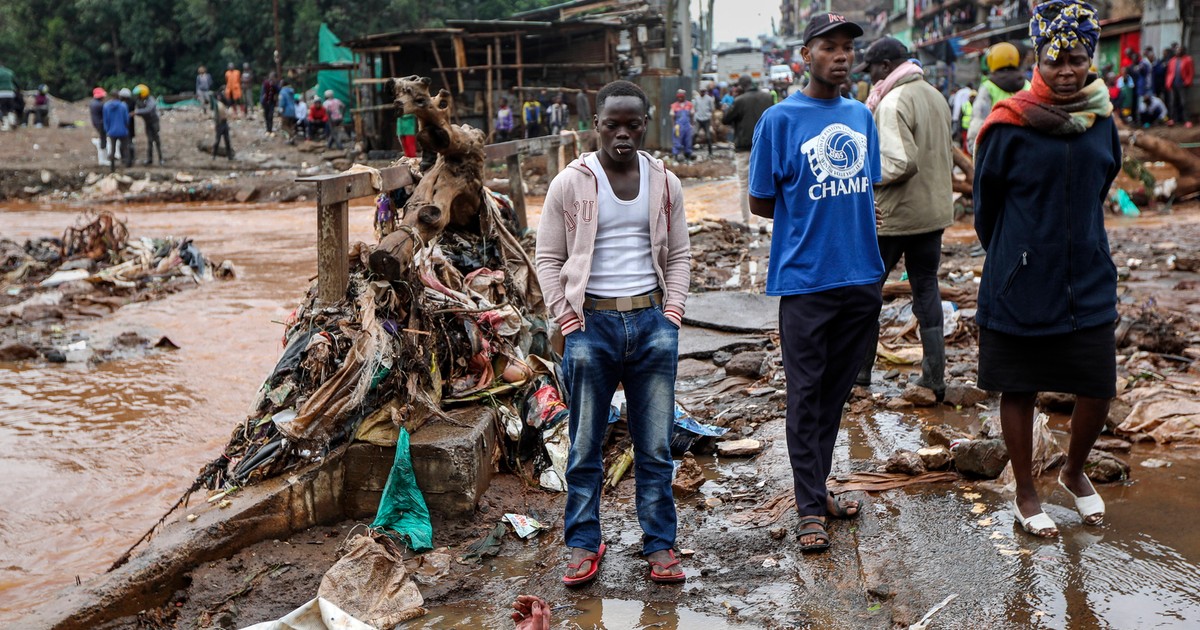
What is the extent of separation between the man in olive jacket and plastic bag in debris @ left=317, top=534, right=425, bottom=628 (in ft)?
7.91

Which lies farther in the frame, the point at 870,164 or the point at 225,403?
the point at 225,403

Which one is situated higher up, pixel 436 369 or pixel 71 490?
pixel 436 369

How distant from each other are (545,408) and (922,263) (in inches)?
78.7

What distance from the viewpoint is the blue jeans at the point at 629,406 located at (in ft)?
11.0

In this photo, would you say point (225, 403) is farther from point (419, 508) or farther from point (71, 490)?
point (419, 508)

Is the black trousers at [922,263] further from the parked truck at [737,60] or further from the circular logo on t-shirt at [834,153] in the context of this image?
the parked truck at [737,60]

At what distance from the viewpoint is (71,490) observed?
5840mm

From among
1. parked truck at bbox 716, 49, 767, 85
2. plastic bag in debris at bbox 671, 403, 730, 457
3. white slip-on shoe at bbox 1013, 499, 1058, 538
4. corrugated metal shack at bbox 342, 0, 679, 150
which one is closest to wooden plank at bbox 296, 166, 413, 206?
plastic bag in debris at bbox 671, 403, 730, 457

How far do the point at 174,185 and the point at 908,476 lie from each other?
22.0 m

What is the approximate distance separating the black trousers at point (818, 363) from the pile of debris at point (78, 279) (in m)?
7.22

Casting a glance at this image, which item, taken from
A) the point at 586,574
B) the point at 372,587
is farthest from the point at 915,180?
the point at 372,587

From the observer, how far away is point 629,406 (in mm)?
3559


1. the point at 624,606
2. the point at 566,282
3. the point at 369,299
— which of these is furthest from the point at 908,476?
the point at 369,299

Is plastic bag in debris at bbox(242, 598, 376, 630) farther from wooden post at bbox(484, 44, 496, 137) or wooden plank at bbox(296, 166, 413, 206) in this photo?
wooden post at bbox(484, 44, 496, 137)
